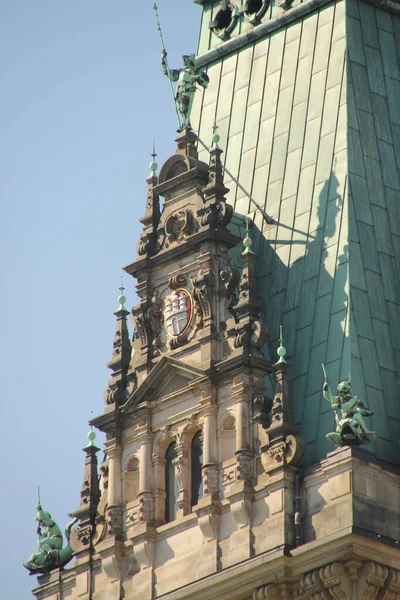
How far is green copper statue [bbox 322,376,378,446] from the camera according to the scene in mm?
56312

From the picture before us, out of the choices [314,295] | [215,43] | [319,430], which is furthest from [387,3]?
[319,430]

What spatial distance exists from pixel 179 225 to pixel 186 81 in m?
5.19

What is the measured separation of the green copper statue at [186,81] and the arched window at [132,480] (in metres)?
9.64

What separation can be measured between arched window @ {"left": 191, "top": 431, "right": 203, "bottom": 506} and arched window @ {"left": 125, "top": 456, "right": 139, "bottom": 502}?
1.75 m

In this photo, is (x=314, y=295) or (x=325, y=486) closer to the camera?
(x=325, y=486)

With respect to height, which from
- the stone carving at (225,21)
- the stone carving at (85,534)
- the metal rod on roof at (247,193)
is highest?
the stone carving at (225,21)

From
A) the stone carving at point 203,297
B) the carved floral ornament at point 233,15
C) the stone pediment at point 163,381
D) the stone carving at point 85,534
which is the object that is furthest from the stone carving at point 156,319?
the carved floral ornament at point 233,15

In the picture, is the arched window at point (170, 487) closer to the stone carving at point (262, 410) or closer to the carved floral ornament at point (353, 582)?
the stone carving at point (262, 410)

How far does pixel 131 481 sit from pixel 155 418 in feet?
5.55

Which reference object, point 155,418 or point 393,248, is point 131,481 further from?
point 393,248

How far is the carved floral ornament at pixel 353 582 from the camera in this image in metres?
54.6

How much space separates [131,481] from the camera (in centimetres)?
6075

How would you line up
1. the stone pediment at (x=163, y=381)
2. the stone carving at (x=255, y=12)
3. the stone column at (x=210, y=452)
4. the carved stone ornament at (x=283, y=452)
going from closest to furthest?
the carved stone ornament at (x=283, y=452) < the stone column at (x=210, y=452) < the stone pediment at (x=163, y=381) < the stone carving at (x=255, y=12)

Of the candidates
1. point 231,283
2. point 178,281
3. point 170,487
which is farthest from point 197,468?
point 178,281
